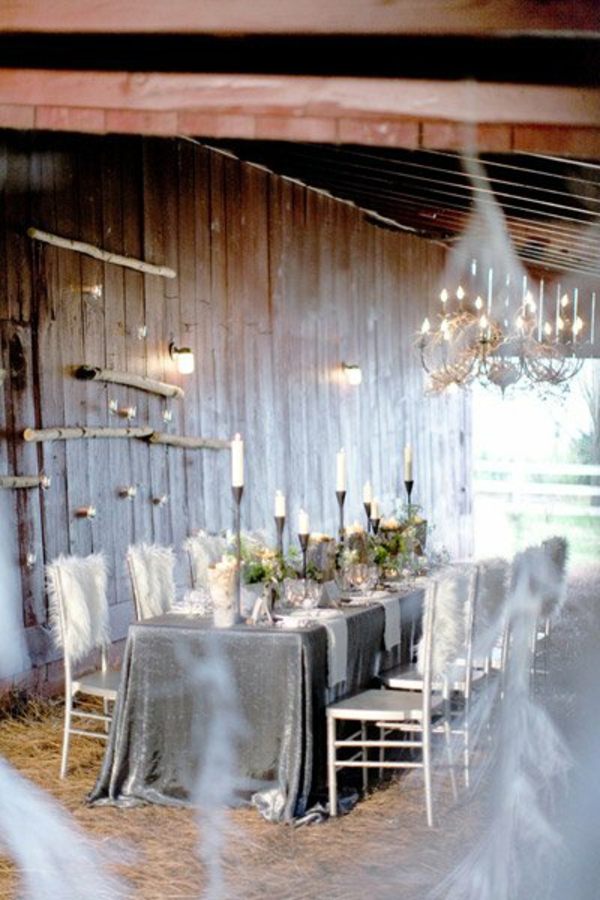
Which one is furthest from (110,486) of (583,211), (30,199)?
(583,211)

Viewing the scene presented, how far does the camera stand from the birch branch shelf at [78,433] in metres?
6.92

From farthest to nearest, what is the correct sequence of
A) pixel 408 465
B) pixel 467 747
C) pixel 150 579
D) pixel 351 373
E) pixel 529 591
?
pixel 351 373 < pixel 408 465 < pixel 529 591 < pixel 150 579 < pixel 467 747

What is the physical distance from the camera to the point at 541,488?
17.4 meters

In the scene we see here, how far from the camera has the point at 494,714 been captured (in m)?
6.70

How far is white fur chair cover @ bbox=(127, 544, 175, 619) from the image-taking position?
605 cm

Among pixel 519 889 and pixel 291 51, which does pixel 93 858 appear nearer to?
pixel 519 889

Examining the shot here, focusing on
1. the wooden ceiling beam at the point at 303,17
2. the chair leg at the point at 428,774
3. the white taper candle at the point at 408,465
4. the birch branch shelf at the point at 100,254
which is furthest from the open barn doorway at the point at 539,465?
the wooden ceiling beam at the point at 303,17

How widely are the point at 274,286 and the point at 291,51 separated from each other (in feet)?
22.4

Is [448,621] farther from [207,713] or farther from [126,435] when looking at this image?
[126,435]

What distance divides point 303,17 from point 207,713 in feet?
9.81

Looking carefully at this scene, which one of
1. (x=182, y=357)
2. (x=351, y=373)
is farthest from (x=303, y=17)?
(x=351, y=373)

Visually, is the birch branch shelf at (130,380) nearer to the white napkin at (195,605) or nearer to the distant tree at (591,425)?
the white napkin at (195,605)

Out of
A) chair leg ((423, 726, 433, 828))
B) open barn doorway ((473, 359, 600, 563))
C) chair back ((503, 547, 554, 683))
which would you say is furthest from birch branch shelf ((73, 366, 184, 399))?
open barn doorway ((473, 359, 600, 563))

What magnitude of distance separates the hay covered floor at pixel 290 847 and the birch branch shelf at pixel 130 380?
246cm
